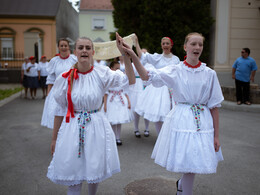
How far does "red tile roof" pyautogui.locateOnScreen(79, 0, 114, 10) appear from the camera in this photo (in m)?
43.5

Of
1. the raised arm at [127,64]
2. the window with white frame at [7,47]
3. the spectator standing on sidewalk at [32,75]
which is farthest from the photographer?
the window with white frame at [7,47]

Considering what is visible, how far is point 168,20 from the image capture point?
515 inches

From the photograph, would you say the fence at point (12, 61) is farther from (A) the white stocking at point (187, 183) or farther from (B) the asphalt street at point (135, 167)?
(A) the white stocking at point (187, 183)

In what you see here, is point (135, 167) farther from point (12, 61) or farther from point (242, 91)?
point (12, 61)

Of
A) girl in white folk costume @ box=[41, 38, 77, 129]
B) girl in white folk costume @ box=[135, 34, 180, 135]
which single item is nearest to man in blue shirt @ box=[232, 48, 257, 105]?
girl in white folk costume @ box=[135, 34, 180, 135]

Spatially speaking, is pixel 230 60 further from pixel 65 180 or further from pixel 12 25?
pixel 12 25

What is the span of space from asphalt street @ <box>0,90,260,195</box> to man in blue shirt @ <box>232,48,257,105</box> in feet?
8.69

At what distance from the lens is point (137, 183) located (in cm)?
392

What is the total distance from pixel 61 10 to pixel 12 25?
224 inches

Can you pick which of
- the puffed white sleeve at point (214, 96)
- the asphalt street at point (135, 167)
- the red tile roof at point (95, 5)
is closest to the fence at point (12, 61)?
the asphalt street at point (135, 167)

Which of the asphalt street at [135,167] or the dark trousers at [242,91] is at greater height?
the dark trousers at [242,91]

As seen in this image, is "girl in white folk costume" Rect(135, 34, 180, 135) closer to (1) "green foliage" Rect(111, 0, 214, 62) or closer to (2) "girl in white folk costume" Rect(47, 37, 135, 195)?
(2) "girl in white folk costume" Rect(47, 37, 135, 195)

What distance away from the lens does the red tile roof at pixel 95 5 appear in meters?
43.5

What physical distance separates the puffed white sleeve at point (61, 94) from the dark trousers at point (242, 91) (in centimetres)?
862
